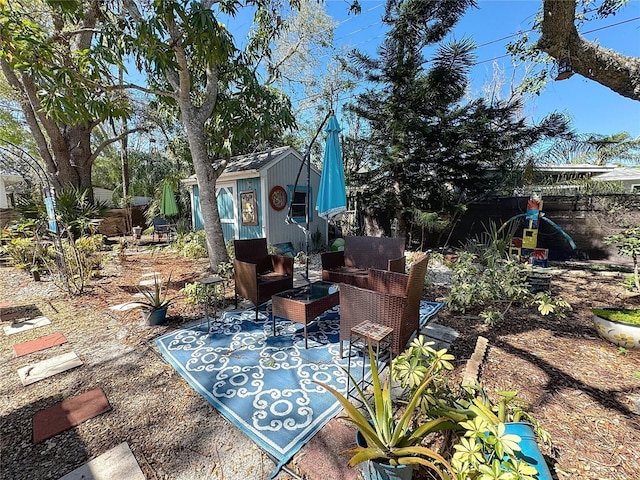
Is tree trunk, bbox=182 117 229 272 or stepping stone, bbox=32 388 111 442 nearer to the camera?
stepping stone, bbox=32 388 111 442

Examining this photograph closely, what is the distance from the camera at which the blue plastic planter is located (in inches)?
49.3

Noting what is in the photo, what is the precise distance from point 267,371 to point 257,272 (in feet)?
6.13

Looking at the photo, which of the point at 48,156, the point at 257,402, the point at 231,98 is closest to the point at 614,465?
the point at 257,402

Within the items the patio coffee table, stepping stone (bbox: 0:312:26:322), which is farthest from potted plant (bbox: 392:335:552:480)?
stepping stone (bbox: 0:312:26:322)

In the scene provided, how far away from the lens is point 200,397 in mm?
2271

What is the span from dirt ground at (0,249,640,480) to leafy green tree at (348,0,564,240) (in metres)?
4.38

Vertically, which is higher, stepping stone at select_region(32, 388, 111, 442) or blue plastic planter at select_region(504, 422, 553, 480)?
blue plastic planter at select_region(504, 422, 553, 480)

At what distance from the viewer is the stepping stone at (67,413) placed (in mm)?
1931

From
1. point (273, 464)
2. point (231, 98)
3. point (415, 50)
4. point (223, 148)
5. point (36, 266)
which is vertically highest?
point (415, 50)

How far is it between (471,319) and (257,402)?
111 inches

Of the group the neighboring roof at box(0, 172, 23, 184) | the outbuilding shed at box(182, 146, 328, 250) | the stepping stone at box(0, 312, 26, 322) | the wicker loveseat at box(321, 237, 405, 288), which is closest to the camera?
the stepping stone at box(0, 312, 26, 322)

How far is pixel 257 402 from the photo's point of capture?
7.15 ft

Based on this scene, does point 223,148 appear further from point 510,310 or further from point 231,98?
point 510,310

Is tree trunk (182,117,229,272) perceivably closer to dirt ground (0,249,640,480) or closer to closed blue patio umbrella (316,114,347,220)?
dirt ground (0,249,640,480)
